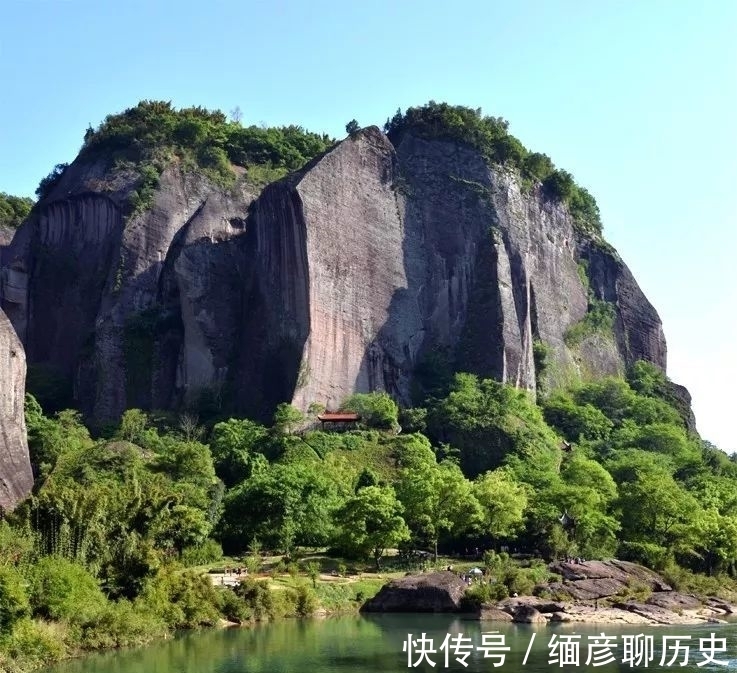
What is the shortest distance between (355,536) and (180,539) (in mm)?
7848

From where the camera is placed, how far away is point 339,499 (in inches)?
1961

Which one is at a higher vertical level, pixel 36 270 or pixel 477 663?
pixel 36 270

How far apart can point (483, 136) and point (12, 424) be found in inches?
1921

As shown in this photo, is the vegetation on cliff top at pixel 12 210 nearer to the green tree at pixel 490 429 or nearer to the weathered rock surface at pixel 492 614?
the green tree at pixel 490 429

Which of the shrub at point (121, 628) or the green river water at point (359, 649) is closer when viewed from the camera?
the green river water at point (359, 649)

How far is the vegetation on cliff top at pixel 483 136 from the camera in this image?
8338 cm

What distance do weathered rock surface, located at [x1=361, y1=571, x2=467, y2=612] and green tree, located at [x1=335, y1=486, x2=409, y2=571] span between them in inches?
146

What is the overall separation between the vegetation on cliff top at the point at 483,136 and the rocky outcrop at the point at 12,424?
4426 centimetres

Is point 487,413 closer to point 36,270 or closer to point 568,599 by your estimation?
point 568,599

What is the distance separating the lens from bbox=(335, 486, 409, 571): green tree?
4488 centimetres

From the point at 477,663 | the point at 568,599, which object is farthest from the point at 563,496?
the point at 477,663

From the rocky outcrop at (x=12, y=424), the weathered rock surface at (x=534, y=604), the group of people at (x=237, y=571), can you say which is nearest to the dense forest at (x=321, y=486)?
the group of people at (x=237, y=571)

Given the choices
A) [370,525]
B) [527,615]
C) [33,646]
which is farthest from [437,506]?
[33,646]

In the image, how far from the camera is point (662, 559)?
49.3 m
